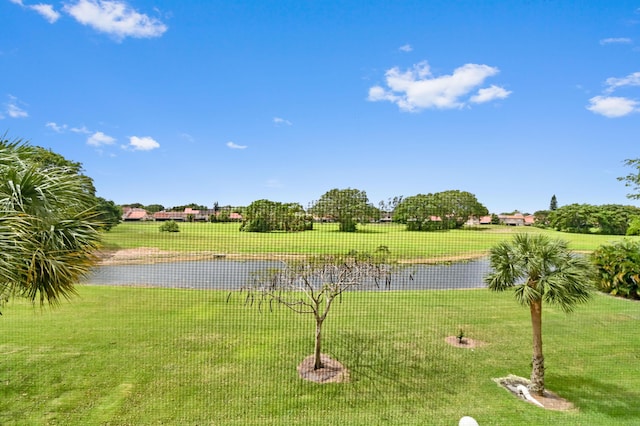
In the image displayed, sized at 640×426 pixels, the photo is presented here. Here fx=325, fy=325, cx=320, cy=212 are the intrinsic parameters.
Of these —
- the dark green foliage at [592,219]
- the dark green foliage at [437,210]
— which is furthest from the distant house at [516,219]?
the dark green foliage at [437,210]

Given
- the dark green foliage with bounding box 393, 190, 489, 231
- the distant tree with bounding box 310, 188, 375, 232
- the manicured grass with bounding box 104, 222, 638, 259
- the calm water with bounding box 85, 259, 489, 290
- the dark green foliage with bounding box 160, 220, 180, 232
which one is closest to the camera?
the distant tree with bounding box 310, 188, 375, 232

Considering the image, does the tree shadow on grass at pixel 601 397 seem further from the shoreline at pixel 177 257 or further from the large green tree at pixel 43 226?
the large green tree at pixel 43 226

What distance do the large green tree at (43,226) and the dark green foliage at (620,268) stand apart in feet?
24.7

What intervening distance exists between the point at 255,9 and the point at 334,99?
1492mm

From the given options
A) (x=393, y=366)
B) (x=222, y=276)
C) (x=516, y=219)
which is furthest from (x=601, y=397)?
(x=516, y=219)

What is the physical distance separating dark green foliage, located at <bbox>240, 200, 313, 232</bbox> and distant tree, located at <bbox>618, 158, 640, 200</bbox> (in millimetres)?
5882

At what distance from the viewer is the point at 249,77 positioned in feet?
14.1

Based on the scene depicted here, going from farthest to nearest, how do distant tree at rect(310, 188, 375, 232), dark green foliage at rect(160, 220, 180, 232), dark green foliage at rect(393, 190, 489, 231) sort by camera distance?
1. dark green foliage at rect(160, 220, 180, 232)
2. dark green foliage at rect(393, 190, 489, 231)
3. distant tree at rect(310, 188, 375, 232)

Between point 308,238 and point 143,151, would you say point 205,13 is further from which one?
point 308,238

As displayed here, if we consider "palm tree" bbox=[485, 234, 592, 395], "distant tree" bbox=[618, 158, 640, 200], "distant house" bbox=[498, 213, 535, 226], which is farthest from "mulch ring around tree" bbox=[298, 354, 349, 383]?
"distant tree" bbox=[618, 158, 640, 200]

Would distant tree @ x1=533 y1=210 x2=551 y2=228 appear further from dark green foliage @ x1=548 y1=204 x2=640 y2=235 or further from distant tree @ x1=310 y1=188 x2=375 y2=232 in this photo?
distant tree @ x1=310 y1=188 x2=375 y2=232

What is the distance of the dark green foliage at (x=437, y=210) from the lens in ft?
17.2

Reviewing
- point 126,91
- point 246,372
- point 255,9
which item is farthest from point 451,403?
point 126,91

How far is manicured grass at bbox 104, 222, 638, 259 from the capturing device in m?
4.90
